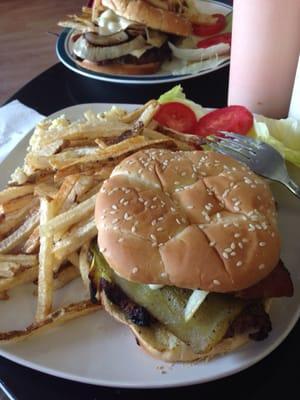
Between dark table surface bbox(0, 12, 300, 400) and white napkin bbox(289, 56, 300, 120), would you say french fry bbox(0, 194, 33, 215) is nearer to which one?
dark table surface bbox(0, 12, 300, 400)

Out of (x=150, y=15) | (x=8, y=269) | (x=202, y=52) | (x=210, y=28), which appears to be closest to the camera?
(x=8, y=269)

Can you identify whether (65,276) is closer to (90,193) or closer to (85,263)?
(85,263)

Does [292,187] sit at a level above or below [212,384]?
above

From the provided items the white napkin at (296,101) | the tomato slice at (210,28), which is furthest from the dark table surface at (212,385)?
the tomato slice at (210,28)

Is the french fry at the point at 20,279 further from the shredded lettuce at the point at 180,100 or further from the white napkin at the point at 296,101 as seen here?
the white napkin at the point at 296,101

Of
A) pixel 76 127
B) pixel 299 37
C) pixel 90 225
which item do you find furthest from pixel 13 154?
pixel 299 37

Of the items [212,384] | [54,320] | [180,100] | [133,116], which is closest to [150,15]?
[180,100]
